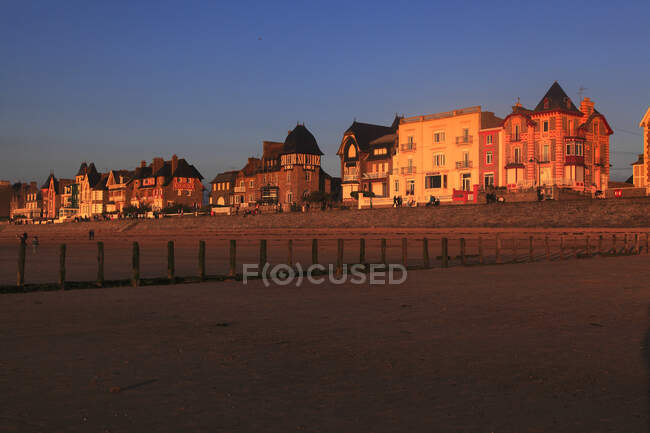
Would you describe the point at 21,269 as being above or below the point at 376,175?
below

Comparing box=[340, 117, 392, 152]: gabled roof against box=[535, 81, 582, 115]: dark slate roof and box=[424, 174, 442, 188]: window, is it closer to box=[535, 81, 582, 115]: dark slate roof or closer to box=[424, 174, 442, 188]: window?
box=[424, 174, 442, 188]: window

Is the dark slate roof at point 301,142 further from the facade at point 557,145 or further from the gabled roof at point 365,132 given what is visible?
the facade at point 557,145

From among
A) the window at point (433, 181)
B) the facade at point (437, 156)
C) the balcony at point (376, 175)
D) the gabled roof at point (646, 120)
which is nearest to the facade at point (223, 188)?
the balcony at point (376, 175)

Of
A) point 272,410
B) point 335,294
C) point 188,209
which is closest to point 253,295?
point 335,294

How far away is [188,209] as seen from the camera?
385 feet

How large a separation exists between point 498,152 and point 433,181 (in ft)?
31.2

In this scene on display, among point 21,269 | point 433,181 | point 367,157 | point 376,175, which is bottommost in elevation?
point 21,269

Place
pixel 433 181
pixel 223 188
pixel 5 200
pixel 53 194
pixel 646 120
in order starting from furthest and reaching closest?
1. pixel 5 200
2. pixel 53 194
3. pixel 223 188
4. pixel 433 181
5. pixel 646 120

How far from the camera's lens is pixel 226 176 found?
122 m

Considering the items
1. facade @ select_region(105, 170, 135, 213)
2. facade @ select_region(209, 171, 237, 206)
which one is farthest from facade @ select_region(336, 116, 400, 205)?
facade @ select_region(105, 170, 135, 213)

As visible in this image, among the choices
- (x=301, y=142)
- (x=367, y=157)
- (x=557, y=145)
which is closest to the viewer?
(x=557, y=145)

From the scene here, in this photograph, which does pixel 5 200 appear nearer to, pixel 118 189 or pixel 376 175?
pixel 118 189

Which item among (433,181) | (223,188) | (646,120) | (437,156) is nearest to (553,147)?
(646,120)

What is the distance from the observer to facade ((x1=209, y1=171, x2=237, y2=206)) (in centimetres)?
11931
